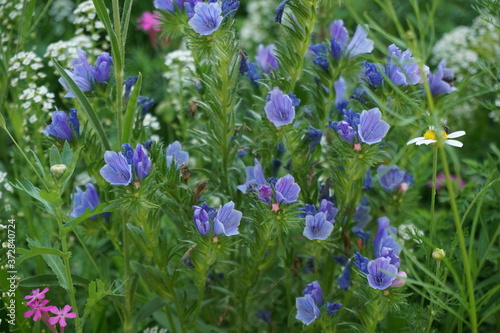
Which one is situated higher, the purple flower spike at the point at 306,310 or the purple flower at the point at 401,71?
the purple flower at the point at 401,71

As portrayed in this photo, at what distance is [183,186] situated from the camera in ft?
4.23

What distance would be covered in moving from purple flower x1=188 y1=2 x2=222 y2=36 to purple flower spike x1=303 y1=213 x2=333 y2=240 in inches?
15.0

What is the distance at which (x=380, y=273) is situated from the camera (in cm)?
117

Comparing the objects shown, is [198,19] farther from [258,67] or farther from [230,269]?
[230,269]

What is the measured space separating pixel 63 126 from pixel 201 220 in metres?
0.34

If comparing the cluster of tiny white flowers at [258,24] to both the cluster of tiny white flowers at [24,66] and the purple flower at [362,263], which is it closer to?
the cluster of tiny white flowers at [24,66]

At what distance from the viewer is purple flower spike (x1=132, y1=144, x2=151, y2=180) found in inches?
45.8


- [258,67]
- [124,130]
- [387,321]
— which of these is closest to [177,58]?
[258,67]

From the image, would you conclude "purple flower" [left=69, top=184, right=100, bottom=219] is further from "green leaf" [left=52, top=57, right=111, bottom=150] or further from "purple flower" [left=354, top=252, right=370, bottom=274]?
"purple flower" [left=354, top=252, right=370, bottom=274]

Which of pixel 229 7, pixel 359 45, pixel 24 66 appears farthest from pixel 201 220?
pixel 24 66

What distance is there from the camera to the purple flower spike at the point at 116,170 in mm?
1160

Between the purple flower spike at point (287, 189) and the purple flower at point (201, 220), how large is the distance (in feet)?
0.42

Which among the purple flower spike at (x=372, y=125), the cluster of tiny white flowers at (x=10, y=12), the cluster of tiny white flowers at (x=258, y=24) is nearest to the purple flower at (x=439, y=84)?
the purple flower spike at (x=372, y=125)

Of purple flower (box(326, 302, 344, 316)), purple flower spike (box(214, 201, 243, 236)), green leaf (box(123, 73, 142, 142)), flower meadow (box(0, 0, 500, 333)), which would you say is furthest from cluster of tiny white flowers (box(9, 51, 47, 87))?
purple flower (box(326, 302, 344, 316))
